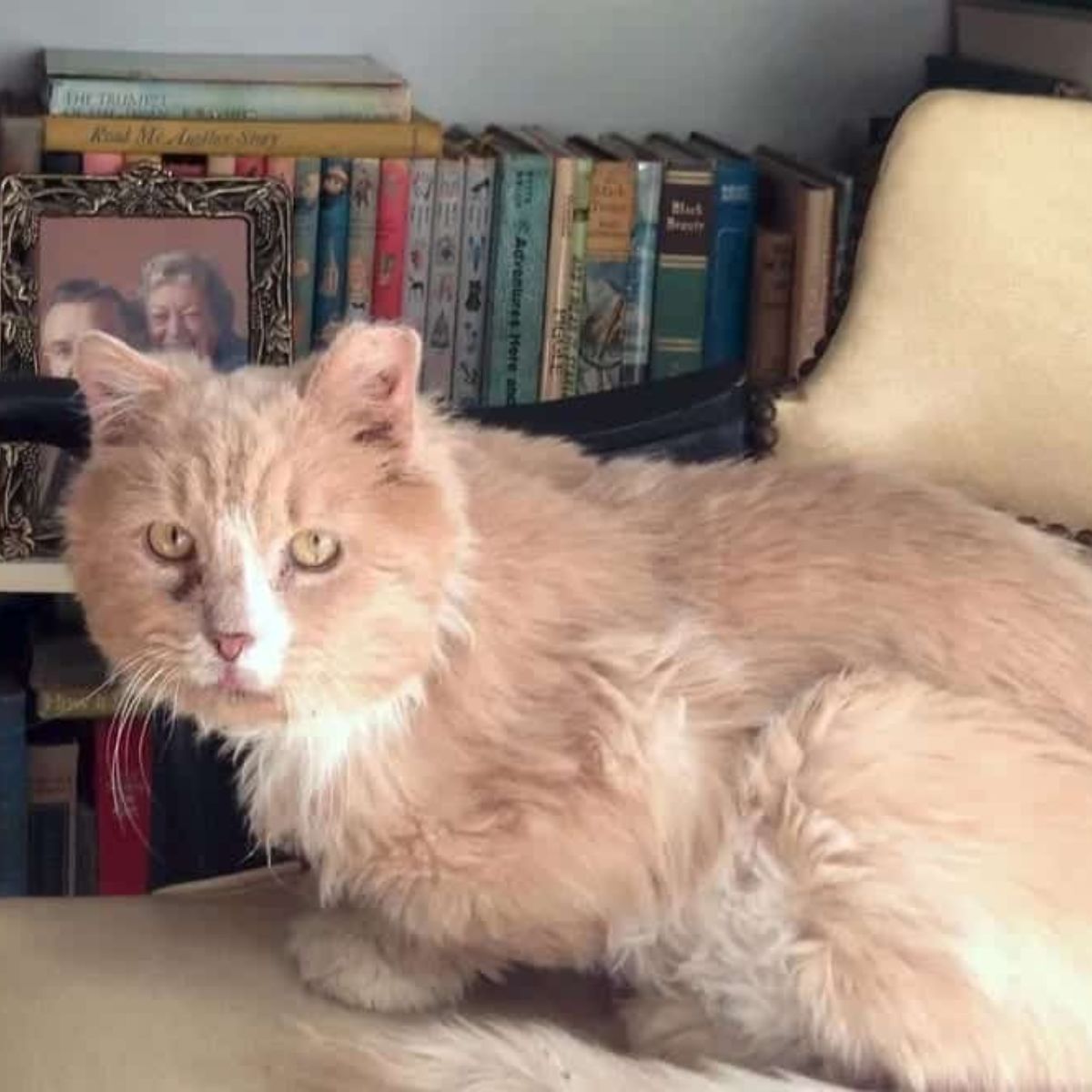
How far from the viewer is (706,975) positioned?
3.11 ft

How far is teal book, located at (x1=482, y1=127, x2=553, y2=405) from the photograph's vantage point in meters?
1.71

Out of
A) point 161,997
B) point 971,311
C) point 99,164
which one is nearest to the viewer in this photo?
point 161,997

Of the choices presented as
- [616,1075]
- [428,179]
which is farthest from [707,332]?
[616,1075]

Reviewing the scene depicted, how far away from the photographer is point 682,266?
1760mm

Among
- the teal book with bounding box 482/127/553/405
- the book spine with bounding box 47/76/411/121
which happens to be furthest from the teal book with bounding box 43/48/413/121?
the teal book with bounding box 482/127/553/405

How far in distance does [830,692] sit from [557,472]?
0.65 feet

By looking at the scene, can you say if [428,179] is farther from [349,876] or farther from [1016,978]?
[1016,978]

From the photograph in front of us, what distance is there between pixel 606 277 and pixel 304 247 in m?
0.28

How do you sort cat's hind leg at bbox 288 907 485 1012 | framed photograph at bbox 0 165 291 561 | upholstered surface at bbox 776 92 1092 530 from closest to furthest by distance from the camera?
cat's hind leg at bbox 288 907 485 1012
upholstered surface at bbox 776 92 1092 530
framed photograph at bbox 0 165 291 561

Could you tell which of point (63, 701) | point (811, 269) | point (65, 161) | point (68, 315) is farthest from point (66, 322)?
point (811, 269)

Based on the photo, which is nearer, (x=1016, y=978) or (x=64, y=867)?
(x=1016, y=978)

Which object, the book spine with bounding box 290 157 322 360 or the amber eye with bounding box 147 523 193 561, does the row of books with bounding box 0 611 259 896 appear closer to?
the book spine with bounding box 290 157 322 360

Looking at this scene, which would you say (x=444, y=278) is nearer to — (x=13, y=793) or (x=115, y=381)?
(x=13, y=793)

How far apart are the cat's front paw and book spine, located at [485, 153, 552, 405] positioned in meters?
0.81
